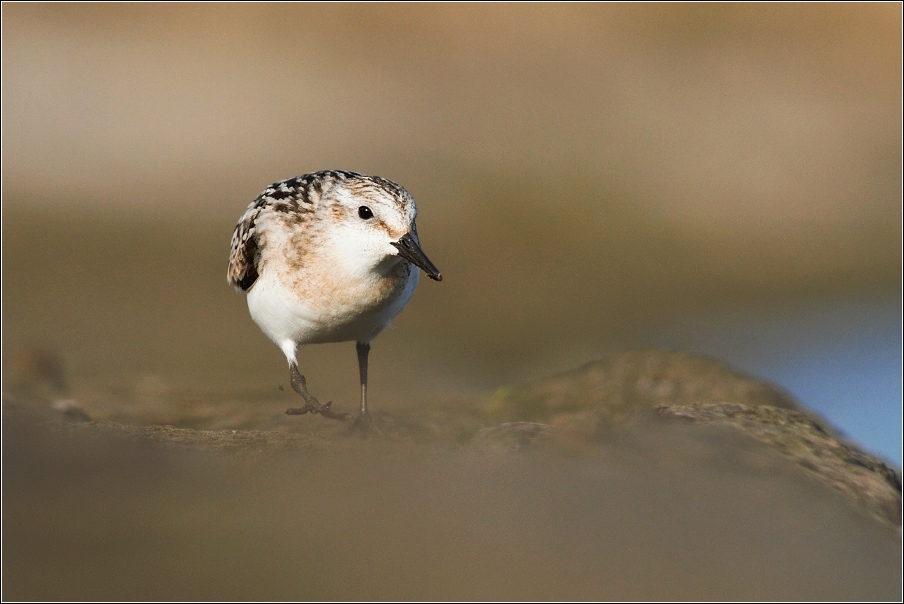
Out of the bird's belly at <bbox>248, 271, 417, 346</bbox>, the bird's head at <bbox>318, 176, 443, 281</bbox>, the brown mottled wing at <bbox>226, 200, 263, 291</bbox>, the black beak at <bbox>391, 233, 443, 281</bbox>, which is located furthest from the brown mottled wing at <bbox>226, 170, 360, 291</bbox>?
the black beak at <bbox>391, 233, 443, 281</bbox>

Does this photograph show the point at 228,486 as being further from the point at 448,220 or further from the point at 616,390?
the point at 448,220

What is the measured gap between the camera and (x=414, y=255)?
681 cm

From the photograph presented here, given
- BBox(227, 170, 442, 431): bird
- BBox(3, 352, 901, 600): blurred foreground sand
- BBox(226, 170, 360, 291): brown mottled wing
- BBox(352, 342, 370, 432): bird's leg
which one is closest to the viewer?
BBox(3, 352, 901, 600): blurred foreground sand

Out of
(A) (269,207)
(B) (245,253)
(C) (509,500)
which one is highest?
(A) (269,207)

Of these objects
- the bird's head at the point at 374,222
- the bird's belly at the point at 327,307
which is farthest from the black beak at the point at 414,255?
the bird's belly at the point at 327,307

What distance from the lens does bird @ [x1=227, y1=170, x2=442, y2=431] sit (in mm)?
7074

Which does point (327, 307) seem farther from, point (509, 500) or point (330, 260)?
point (509, 500)

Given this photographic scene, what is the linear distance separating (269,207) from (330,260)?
1028 mm

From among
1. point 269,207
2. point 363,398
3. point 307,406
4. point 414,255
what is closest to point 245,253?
point 269,207

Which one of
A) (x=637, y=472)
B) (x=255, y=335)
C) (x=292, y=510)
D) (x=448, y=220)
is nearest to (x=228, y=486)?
(x=292, y=510)

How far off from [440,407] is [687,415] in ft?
8.64

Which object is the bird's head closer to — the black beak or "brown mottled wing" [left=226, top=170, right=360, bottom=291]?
the black beak

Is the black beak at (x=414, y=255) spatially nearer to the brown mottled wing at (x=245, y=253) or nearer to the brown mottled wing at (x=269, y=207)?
the brown mottled wing at (x=269, y=207)

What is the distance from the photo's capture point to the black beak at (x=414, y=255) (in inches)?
266
